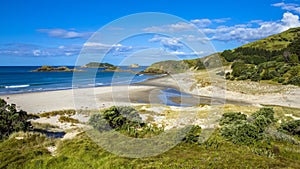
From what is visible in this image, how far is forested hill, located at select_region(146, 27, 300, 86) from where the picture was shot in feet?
104

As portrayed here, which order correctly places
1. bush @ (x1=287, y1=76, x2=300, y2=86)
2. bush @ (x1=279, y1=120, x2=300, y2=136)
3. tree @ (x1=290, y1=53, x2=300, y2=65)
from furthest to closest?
tree @ (x1=290, y1=53, x2=300, y2=65)
bush @ (x1=287, y1=76, x2=300, y2=86)
bush @ (x1=279, y1=120, x2=300, y2=136)

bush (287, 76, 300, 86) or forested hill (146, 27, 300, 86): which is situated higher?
forested hill (146, 27, 300, 86)

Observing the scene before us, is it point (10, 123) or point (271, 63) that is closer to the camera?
point (10, 123)

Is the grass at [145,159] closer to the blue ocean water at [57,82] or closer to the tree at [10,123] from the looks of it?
the tree at [10,123]

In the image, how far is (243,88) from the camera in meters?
43.5

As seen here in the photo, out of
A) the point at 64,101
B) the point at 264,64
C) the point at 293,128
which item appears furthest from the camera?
the point at 264,64

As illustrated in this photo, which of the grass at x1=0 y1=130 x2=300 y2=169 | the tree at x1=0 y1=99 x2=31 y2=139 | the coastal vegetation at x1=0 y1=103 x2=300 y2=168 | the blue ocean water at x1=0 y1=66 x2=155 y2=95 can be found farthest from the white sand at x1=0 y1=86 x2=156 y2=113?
the grass at x1=0 y1=130 x2=300 y2=169

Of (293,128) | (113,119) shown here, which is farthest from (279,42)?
(113,119)

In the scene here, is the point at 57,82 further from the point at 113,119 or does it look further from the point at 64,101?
the point at 113,119

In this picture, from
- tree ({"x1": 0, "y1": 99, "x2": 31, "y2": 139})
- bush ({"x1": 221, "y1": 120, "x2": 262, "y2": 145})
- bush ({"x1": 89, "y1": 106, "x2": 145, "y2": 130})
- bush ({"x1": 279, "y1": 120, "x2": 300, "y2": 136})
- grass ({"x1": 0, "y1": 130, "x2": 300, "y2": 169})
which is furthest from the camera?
bush ({"x1": 279, "y1": 120, "x2": 300, "y2": 136})

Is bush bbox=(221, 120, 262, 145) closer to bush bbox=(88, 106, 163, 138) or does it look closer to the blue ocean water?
bush bbox=(88, 106, 163, 138)

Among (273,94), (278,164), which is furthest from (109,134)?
(273,94)

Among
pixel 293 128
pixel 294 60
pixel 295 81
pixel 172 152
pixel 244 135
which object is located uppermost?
pixel 294 60

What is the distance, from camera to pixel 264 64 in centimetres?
6362
